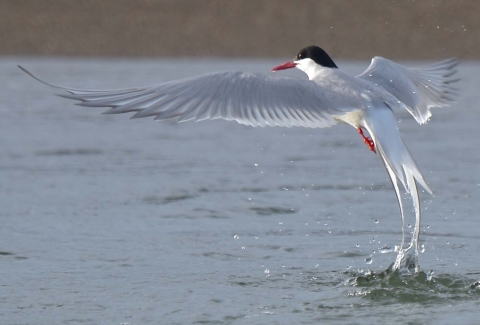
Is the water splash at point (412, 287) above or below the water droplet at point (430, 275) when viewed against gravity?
below

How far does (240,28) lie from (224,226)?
12.0 metres

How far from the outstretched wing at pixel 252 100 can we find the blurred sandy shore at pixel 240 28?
38.5ft

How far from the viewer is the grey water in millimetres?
5012

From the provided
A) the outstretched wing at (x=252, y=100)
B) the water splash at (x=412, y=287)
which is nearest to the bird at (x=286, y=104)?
the outstretched wing at (x=252, y=100)

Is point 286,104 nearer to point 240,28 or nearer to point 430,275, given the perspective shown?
point 430,275

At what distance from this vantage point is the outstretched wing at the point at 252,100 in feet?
16.9

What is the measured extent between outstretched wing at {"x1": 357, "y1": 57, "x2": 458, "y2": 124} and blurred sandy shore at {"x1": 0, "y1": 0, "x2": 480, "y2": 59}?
10275 mm

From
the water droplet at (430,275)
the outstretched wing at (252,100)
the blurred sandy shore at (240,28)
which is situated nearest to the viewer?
the outstretched wing at (252,100)

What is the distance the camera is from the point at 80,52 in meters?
17.9

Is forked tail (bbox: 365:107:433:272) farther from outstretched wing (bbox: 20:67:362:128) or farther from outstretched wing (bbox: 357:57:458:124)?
outstretched wing (bbox: 357:57:458:124)

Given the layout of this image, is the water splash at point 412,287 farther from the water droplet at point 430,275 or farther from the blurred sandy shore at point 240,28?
the blurred sandy shore at point 240,28

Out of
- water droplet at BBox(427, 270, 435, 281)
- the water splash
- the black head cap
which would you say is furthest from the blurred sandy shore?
the water splash

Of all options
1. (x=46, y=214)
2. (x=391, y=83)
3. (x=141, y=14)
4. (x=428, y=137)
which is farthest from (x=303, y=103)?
(x=141, y=14)

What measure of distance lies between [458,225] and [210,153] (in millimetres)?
3079
